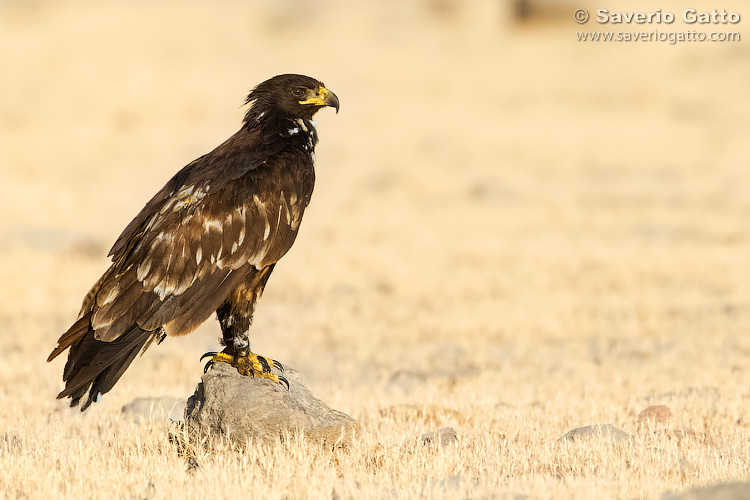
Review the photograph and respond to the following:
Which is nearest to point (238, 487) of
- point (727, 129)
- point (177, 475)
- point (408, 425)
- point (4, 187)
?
point (177, 475)

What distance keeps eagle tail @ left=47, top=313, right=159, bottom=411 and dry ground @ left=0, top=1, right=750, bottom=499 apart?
0.60 m

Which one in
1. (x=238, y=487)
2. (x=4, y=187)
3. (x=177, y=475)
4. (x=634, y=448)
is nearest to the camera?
(x=238, y=487)

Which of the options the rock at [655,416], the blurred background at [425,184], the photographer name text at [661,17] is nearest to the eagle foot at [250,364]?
the blurred background at [425,184]

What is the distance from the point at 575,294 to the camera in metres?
17.3

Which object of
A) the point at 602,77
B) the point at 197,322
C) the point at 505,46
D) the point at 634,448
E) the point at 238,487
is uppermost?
the point at 505,46

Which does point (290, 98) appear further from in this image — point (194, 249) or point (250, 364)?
point (250, 364)

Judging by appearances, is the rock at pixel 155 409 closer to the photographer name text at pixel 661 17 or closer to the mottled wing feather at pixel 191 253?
the mottled wing feather at pixel 191 253

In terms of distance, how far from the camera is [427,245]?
71.3ft

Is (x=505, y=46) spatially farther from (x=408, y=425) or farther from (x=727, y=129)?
(x=408, y=425)

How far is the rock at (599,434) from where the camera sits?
7.65 m

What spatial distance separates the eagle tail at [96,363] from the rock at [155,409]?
2410 mm

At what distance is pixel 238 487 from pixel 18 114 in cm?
3299

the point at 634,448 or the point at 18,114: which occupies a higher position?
the point at 18,114

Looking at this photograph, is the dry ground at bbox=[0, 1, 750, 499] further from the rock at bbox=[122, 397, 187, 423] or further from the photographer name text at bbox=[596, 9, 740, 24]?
the photographer name text at bbox=[596, 9, 740, 24]
